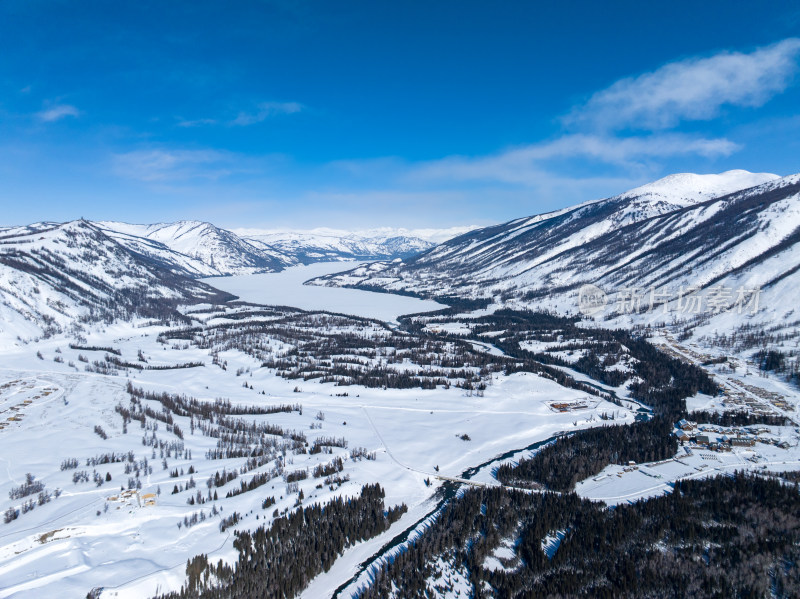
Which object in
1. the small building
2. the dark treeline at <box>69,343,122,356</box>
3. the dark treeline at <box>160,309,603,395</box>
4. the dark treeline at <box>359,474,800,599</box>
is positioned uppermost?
the dark treeline at <box>69,343,122,356</box>

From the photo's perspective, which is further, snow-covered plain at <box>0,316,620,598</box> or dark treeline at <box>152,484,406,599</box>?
snow-covered plain at <box>0,316,620,598</box>

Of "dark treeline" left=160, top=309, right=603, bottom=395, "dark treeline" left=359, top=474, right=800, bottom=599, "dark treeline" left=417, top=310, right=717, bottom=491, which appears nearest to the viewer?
"dark treeline" left=359, top=474, right=800, bottom=599

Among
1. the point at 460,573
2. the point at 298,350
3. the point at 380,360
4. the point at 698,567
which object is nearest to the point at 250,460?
the point at 460,573

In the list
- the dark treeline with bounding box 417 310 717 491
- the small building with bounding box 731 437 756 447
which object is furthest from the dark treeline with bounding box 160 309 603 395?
the small building with bounding box 731 437 756 447

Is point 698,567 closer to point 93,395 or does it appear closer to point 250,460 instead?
point 250,460

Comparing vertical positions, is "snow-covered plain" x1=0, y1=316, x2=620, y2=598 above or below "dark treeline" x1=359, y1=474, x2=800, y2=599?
above

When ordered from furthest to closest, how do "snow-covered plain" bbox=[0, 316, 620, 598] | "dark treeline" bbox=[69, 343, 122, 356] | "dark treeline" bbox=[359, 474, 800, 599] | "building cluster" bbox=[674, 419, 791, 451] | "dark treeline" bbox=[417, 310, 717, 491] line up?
"dark treeline" bbox=[69, 343, 122, 356]
"building cluster" bbox=[674, 419, 791, 451]
"dark treeline" bbox=[417, 310, 717, 491]
"dark treeline" bbox=[359, 474, 800, 599]
"snow-covered plain" bbox=[0, 316, 620, 598]

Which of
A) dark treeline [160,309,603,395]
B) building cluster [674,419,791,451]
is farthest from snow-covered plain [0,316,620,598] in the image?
building cluster [674,419,791,451]

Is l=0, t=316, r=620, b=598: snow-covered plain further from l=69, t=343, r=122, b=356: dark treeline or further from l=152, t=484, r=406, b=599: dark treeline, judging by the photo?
l=69, t=343, r=122, b=356: dark treeline

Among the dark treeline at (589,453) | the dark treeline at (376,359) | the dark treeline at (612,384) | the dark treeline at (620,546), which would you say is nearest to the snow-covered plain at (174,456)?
the dark treeline at (376,359)
